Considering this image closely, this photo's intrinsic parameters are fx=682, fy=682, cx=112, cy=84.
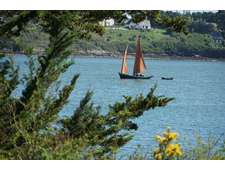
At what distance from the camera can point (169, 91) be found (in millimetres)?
6742

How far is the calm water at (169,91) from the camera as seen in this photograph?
6.54 metres

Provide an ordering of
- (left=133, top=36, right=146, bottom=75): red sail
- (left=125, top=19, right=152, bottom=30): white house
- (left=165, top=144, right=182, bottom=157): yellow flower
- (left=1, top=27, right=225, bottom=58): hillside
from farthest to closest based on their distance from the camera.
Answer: (left=133, top=36, right=146, bottom=75): red sail
(left=1, top=27, right=225, bottom=58): hillside
(left=125, top=19, right=152, bottom=30): white house
(left=165, top=144, right=182, bottom=157): yellow flower

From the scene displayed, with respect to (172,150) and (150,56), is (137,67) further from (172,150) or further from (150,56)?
(172,150)

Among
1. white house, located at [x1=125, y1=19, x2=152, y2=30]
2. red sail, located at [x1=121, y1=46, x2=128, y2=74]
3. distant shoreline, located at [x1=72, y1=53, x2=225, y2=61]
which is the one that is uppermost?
white house, located at [x1=125, y1=19, x2=152, y2=30]

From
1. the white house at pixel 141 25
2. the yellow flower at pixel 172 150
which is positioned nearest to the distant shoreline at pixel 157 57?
the white house at pixel 141 25

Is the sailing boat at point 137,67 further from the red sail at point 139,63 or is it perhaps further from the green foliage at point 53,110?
the green foliage at point 53,110

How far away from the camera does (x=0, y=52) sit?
5.66m

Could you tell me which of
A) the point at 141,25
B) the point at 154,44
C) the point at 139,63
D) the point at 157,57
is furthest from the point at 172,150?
the point at 139,63

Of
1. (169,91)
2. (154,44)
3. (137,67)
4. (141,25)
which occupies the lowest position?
(169,91)

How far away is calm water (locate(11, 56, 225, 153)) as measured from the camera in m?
6.54

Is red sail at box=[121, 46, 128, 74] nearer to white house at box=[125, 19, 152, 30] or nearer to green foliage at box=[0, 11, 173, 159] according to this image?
white house at box=[125, 19, 152, 30]

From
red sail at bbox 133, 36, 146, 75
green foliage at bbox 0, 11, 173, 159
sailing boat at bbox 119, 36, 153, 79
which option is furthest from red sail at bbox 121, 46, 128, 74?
green foliage at bbox 0, 11, 173, 159

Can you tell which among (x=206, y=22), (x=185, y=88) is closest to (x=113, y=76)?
(x=185, y=88)
